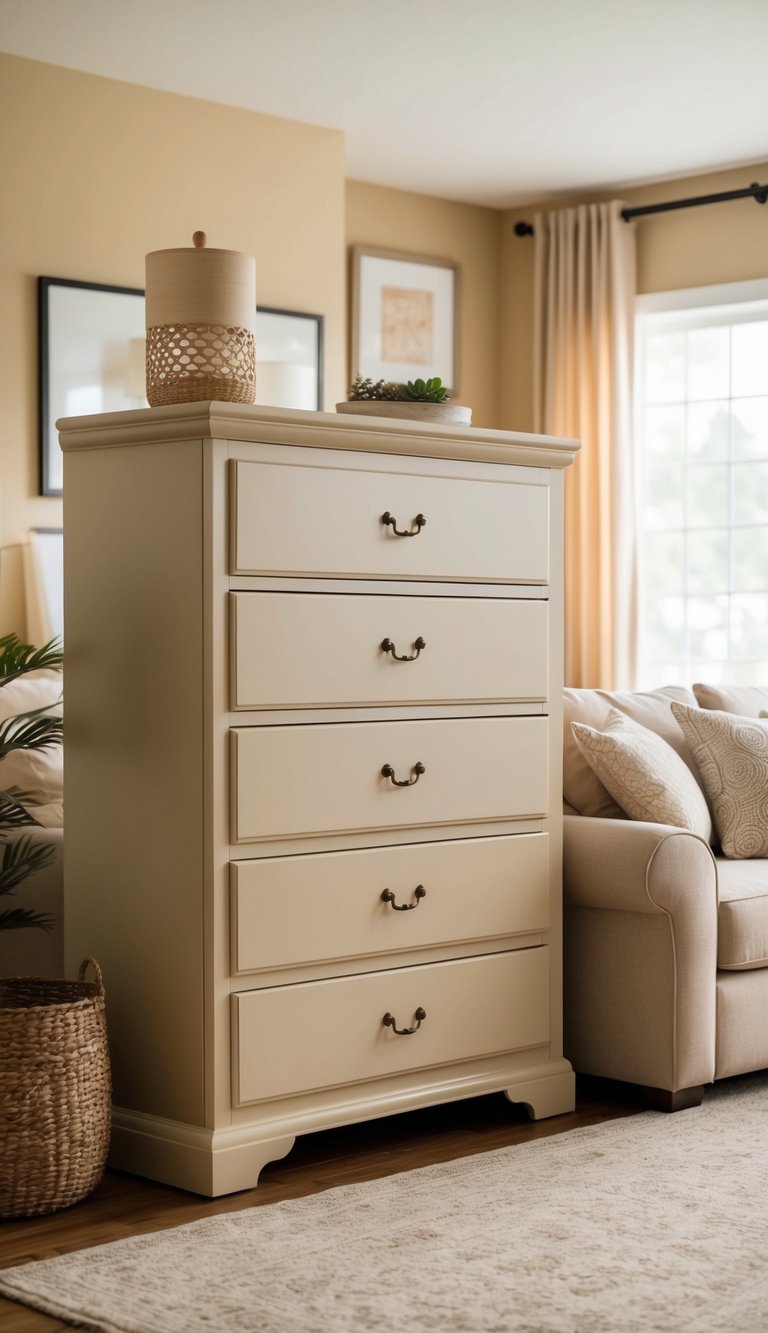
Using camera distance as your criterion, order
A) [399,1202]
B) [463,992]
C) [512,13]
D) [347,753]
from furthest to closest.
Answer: [512,13], [463,992], [347,753], [399,1202]

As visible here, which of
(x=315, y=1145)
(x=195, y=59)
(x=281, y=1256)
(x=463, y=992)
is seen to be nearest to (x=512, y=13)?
(x=195, y=59)

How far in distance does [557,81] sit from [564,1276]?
3570 mm

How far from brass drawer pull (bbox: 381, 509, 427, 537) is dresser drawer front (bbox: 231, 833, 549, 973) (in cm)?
57

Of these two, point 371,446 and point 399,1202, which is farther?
point 371,446

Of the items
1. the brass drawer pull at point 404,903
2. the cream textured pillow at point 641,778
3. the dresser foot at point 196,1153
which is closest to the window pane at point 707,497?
the cream textured pillow at point 641,778

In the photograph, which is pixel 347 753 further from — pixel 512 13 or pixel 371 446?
pixel 512 13

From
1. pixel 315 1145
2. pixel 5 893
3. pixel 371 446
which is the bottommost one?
pixel 315 1145

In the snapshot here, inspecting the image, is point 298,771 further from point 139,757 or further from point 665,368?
point 665,368

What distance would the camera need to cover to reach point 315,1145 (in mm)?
2941

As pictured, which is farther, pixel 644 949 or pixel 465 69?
pixel 465 69

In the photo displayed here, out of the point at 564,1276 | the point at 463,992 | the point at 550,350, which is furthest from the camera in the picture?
the point at 550,350

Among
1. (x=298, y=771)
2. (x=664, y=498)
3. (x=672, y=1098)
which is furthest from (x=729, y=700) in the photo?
(x=664, y=498)

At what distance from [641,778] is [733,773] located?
0.39 meters

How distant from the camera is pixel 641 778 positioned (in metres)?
3.39
